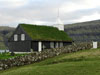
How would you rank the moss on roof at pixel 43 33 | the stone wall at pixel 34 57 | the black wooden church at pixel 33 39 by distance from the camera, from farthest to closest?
1. the moss on roof at pixel 43 33
2. the black wooden church at pixel 33 39
3. the stone wall at pixel 34 57

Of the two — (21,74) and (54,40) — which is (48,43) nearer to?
(54,40)

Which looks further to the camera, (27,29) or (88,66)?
(27,29)

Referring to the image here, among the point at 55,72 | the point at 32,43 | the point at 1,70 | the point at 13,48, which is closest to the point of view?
the point at 55,72

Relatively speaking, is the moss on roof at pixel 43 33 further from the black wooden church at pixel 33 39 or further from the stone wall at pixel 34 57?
the stone wall at pixel 34 57

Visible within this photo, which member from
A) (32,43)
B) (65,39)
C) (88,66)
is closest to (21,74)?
(88,66)

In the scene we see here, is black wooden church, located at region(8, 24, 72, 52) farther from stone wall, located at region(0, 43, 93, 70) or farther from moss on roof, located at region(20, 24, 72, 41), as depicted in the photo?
stone wall, located at region(0, 43, 93, 70)

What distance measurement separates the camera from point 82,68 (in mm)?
17125

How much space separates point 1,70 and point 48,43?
962 inches

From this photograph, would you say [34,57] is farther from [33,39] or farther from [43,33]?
[43,33]

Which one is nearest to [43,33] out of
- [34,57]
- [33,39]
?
[33,39]

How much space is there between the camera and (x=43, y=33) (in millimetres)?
47750

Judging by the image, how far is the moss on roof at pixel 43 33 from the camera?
147 feet

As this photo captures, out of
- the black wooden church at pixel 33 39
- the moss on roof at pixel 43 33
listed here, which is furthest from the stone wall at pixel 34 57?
the moss on roof at pixel 43 33

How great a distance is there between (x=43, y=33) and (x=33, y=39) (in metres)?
5.25
